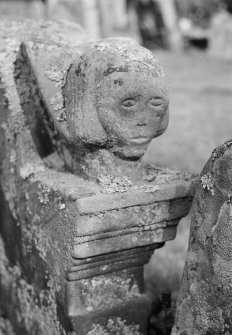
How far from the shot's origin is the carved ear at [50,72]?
2.38m

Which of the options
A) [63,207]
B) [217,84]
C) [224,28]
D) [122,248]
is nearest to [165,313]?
[122,248]

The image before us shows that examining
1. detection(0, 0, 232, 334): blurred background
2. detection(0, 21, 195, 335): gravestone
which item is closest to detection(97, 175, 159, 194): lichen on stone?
detection(0, 21, 195, 335): gravestone

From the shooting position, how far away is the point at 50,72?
2.49 meters

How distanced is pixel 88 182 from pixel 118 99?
0.34m

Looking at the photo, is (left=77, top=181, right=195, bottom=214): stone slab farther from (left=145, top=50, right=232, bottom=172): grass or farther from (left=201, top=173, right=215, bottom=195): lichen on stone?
(left=145, top=50, right=232, bottom=172): grass

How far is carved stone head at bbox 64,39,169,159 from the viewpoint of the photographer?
214cm

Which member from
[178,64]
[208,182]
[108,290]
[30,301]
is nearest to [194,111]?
[178,64]

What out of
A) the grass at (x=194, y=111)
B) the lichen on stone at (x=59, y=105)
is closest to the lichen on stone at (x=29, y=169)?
the lichen on stone at (x=59, y=105)

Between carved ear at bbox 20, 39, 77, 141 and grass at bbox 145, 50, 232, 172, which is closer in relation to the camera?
carved ear at bbox 20, 39, 77, 141

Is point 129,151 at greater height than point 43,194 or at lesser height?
greater

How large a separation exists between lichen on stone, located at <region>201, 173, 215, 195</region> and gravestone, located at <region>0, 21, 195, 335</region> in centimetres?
33

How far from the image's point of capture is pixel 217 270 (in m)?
1.84

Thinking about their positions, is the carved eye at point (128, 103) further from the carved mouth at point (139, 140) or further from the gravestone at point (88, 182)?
the carved mouth at point (139, 140)

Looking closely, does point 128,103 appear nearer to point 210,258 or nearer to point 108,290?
point 210,258
